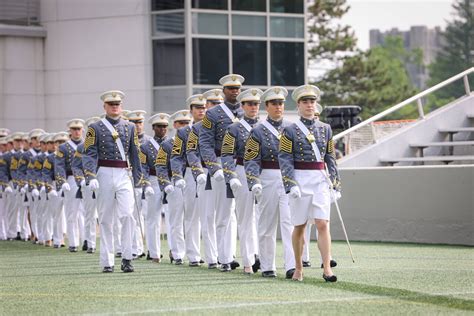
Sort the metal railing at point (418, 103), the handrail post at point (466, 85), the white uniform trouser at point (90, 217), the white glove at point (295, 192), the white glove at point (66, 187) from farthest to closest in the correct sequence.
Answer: the handrail post at point (466, 85) → the metal railing at point (418, 103) → the white glove at point (66, 187) → the white uniform trouser at point (90, 217) → the white glove at point (295, 192)

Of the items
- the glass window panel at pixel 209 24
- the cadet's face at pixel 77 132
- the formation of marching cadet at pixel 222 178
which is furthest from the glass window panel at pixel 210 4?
the formation of marching cadet at pixel 222 178

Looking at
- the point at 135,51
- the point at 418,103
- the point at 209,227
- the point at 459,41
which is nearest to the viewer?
the point at 209,227

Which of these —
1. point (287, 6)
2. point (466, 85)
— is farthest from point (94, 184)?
point (287, 6)

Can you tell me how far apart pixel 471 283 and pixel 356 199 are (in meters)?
9.53

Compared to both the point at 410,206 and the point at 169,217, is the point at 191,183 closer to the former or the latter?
the point at 169,217

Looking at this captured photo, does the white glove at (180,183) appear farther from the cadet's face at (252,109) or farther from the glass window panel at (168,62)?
the glass window panel at (168,62)

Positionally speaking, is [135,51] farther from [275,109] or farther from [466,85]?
[275,109]

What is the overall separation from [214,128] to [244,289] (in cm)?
357

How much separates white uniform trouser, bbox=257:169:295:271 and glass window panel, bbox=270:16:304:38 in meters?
21.2

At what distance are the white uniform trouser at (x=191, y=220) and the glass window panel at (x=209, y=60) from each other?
17.2m

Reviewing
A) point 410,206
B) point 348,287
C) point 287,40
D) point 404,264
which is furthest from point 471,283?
point 287,40

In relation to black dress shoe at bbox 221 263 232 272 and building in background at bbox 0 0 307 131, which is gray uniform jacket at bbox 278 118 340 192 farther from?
building in background at bbox 0 0 307 131

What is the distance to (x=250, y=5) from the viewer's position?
3572cm

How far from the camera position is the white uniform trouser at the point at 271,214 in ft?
49.4
